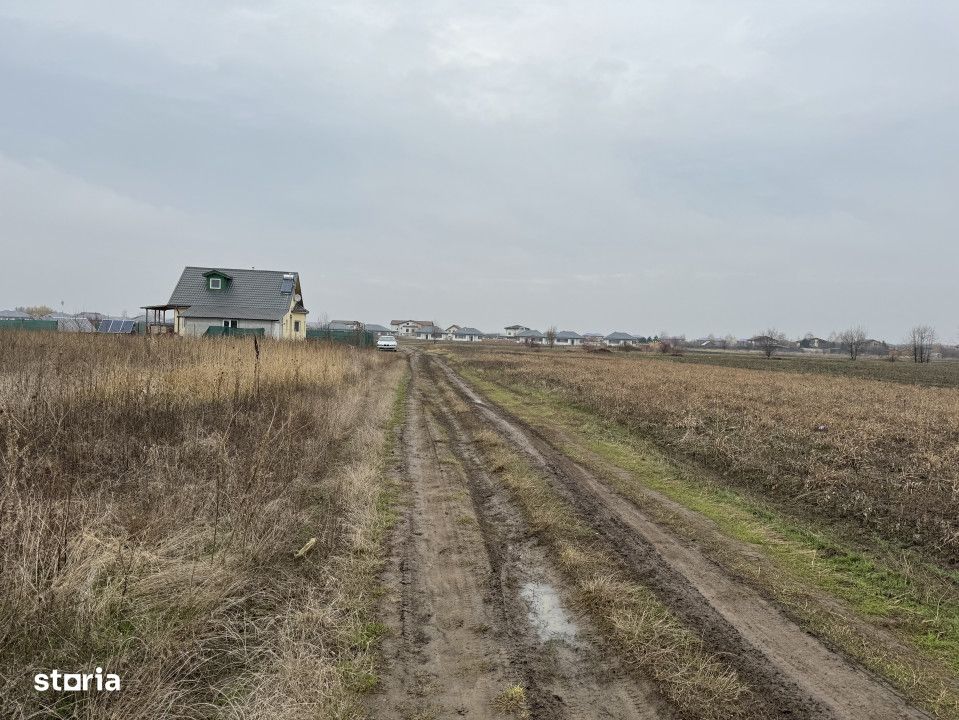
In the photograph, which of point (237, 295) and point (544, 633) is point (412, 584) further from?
point (237, 295)

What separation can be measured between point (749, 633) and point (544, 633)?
5.35ft

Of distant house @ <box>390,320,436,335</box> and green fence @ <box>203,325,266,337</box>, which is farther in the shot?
distant house @ <box>390,320,436,335</box>

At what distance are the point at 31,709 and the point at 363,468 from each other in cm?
586

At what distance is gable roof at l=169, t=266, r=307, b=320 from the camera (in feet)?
129

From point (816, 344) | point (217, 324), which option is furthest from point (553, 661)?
point (816, 344)

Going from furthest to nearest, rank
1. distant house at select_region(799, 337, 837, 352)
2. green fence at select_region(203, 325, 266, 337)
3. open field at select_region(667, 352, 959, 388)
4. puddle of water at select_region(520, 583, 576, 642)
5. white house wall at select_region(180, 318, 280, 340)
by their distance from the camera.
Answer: distant house at select_region(799, 337, 837, 352) → open field at select_region(667, 352, 959, 388) → white house wall at select_region(180, 318, 280, 340) → green fence at select_region(203, 325, 266, 337) → puddle of water at select_region(520, 583, 576, 642)

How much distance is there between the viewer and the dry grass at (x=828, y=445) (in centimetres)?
725

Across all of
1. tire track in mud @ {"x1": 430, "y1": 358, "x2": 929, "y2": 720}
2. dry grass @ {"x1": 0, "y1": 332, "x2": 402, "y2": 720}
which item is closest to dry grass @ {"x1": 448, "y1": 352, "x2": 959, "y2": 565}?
tire track in mud @ {"x1": 430, "y1": 358, "x2": 929, "y2": 720}

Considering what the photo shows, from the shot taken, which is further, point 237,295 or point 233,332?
point 237,295

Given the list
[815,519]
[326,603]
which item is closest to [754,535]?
[815,519]

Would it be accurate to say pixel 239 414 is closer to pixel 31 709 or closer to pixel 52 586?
pixel 52 586

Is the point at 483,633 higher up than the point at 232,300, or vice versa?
the point at 232,300

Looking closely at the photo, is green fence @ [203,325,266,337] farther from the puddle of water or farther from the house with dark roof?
the puddle of water

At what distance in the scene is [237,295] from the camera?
4125 centimetres
